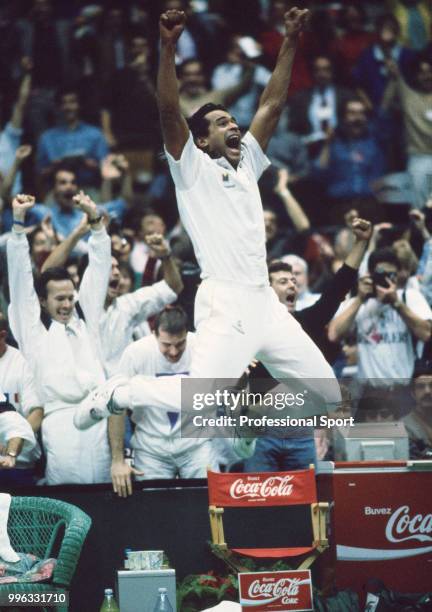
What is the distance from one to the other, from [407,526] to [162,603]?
1.74 m

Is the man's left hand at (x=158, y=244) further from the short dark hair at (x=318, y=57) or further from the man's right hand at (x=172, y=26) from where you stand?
the short dark hair at (x=318, y=57)

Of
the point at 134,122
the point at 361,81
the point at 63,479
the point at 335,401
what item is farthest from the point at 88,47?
the point at 335,401

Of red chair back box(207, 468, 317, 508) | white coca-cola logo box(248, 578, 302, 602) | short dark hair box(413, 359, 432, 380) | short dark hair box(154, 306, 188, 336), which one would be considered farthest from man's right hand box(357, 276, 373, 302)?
white coca-cola logo box(248, 578, 302, 602)

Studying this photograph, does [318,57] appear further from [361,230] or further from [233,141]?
[233,141]

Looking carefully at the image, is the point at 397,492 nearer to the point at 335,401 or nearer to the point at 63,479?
the point at 335,401

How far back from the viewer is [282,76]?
7.75 m

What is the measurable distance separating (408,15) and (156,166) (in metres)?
3.40

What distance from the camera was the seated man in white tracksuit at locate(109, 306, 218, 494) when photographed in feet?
29.6

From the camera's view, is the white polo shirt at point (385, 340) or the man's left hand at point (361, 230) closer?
the man's left hand at point (361, 230)

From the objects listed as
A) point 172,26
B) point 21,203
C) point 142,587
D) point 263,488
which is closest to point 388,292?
point 263,488

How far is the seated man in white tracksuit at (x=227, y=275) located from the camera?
738 centimetres

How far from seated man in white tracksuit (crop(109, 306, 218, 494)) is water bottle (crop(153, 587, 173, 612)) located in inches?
44.3

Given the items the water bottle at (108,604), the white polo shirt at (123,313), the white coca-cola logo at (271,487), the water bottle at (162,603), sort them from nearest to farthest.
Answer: the water bottle at (162,603)
the water bottle at (108,604)
the white coca-cola logo at (271,487)
the white polo shirt at (123,313)

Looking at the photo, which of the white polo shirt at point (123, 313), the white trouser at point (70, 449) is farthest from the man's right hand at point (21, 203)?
the white trouser at point (70, 449)
